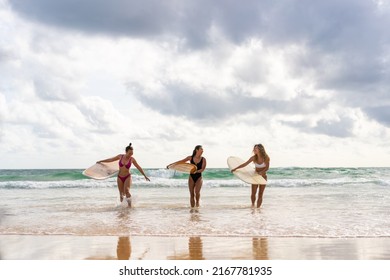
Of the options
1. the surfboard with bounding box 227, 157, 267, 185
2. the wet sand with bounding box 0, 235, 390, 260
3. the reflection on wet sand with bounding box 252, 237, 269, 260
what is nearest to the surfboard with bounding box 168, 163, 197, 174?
the surfboard with bounding box 227, 157, 267, 185

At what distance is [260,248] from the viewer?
265 inches

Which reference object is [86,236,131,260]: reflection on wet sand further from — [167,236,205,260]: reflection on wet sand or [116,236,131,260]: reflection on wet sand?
[167,236,205,260]: reflection on wet sand

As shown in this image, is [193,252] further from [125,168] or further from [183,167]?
[125,168]

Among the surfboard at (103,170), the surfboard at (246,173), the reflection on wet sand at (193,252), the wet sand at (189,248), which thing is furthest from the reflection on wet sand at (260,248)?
the surfboard at (103,170)

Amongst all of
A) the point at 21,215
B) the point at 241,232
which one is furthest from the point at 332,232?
the point at 21,215

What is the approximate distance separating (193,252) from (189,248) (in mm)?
282

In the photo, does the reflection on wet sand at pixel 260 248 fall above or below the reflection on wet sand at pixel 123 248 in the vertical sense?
below

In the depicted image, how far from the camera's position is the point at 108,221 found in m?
9.55

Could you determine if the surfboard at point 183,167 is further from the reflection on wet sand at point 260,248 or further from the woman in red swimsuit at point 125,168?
the reflection on wet sand at point 260,248

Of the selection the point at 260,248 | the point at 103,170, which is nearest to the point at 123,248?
the point at 260,248

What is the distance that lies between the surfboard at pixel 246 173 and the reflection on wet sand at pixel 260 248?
4.12 m

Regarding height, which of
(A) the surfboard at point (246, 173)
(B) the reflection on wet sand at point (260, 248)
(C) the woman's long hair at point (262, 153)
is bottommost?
(B) the reflection on wet sand at point (260, 248)

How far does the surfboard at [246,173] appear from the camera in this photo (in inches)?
454

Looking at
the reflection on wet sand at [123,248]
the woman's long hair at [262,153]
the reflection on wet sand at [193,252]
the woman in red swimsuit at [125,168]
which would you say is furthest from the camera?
the woman in red swimsuit at [125,168]
